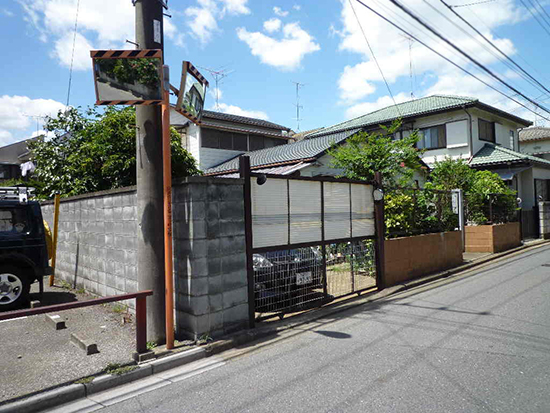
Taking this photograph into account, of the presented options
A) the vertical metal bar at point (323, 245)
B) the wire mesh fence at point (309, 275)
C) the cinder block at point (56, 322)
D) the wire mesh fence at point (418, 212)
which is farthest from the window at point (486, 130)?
the cinder block at point (56, 322)

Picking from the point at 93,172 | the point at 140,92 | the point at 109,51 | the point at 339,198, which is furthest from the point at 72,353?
the point at 93,172

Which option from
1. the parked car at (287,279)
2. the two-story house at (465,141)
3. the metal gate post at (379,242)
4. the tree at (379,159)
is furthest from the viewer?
the two-story house at (465,141)

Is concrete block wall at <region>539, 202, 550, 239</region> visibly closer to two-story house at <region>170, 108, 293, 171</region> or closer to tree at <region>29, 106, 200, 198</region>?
two-story house at <region>170, 108, 293, 171</region>

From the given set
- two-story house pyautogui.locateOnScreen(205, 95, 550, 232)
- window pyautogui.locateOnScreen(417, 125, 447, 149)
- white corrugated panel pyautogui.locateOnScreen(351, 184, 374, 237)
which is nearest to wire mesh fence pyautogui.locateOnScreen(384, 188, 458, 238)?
white corrugated panel pyautogui.locateOnScreen(351, 184, 374, 237)

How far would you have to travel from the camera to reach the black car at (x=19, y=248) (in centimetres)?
645

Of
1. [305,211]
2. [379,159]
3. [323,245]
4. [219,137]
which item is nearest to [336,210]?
[323,245]

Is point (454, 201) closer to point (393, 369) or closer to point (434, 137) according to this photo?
point (393, 369)

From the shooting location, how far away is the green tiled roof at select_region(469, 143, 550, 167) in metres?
18.3

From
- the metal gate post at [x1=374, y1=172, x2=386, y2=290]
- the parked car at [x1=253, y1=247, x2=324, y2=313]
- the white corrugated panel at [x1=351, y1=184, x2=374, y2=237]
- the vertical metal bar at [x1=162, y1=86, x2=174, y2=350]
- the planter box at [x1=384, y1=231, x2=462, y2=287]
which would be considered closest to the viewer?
the vertical metal bar at [x1=162, y1=86, x2=174, y2=350]

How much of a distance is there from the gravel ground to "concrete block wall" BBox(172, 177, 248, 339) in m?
0.88

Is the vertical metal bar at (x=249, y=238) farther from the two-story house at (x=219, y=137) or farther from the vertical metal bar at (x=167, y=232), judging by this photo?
the two-story house at (x=219, y=137)

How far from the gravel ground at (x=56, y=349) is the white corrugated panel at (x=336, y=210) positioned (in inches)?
145

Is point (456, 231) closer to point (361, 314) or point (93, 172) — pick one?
point (361, 314)

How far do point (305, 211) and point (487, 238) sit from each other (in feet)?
31.1
